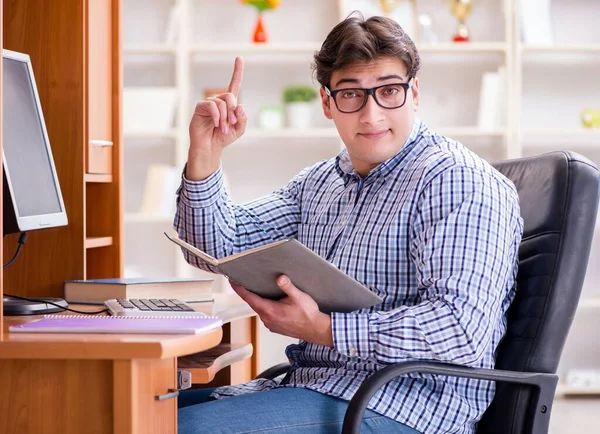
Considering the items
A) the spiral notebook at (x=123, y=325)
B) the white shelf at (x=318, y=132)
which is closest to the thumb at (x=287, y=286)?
the spiral notebook at (x=123, y=325)

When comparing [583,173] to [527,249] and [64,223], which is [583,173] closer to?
[527,249]

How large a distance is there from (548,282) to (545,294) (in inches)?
0.9

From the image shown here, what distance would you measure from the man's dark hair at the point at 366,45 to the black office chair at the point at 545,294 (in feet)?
1.18

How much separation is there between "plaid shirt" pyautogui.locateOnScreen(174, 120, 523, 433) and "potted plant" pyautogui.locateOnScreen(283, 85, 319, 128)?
235cm

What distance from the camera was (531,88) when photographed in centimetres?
442

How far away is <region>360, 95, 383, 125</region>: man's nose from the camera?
1.77 meters

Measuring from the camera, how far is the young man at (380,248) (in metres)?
1.52

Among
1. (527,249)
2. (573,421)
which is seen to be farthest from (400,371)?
(573,421)

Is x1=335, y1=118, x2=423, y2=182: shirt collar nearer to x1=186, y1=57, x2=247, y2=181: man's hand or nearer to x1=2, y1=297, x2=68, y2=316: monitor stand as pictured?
x1=186, y1=57, x2=247, y2=181: man's hand

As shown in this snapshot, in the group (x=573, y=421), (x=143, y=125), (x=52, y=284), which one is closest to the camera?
(x=52, y=284)

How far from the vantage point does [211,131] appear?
1.90 metres

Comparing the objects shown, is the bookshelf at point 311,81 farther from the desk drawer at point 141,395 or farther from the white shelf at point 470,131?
the desk drawer at point 141,395

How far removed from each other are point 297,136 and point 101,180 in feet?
6.67

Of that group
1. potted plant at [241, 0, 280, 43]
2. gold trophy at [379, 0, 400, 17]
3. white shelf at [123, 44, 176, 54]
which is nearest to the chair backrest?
gold trophy at [379, 0, 400, 17]
